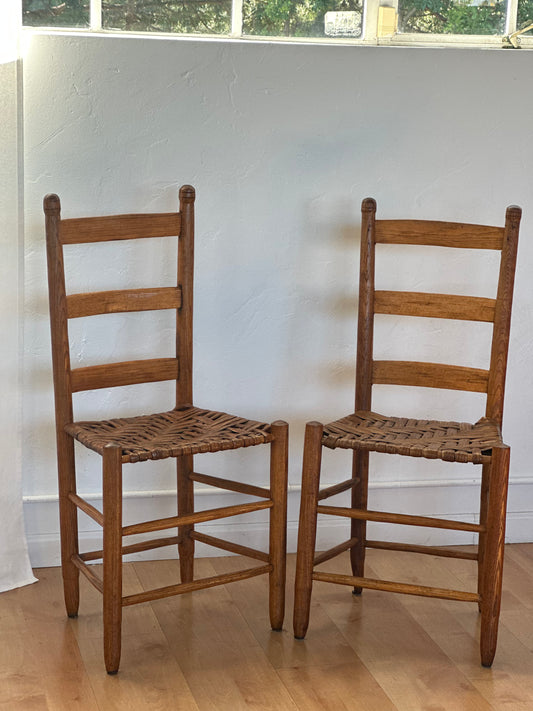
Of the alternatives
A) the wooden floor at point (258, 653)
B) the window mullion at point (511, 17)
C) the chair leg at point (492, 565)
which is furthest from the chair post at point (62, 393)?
the window mullion at point (511, 17)

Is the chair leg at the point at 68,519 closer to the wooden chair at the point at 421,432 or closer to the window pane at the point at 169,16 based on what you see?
the wooden chair at the point at 421,432

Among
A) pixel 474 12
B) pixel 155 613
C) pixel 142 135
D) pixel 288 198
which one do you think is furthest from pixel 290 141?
pixel 155 613

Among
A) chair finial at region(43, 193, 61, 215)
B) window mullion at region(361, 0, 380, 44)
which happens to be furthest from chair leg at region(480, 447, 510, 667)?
window mullion at region(361, 0, 380, 44)

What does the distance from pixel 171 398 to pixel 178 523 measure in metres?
0.64

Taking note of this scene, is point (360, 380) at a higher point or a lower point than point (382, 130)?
lower

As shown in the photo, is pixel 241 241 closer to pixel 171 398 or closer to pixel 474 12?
pixel 171 398

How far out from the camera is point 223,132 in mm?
2594

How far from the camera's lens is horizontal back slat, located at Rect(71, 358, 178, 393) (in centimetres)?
233

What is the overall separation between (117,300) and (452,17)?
1298 millimetres

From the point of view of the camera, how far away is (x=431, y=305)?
2.49 m

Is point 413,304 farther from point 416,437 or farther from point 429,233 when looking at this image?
point 416,437

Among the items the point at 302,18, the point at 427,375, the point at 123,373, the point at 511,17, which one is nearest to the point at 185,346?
the point at 123,373

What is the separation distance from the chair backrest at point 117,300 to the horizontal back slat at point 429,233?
511mm

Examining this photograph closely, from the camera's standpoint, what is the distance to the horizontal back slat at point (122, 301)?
7.59ft
